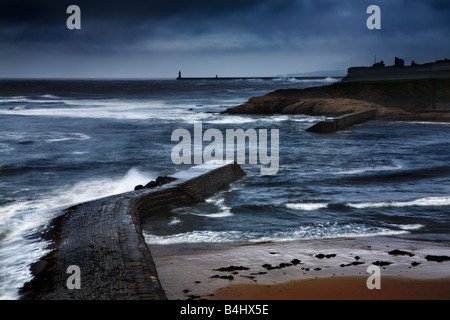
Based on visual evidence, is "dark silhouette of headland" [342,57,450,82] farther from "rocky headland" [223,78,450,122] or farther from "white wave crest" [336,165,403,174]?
"white wave crest" [336,165,403,174]

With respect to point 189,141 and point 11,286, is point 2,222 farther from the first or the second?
point 189,141

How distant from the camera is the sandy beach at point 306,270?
270 inches

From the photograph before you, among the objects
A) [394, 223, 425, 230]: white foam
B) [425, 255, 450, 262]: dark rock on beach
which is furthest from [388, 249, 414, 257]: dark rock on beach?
[394, 223, 425, 230]: white foam

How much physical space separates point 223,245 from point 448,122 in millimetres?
32220

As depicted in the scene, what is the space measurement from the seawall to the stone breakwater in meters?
20.2

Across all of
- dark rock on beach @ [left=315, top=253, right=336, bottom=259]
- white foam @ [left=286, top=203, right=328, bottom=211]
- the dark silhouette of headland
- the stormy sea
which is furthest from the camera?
the dark silhouette of headland

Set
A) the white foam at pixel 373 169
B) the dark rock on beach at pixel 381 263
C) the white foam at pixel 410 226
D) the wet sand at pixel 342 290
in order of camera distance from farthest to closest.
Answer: the white foam at pixel 373 169
the white foam at pixel 410 226
the dark rock on beach at pixel 381 263
the wet sand at pixel 342 290

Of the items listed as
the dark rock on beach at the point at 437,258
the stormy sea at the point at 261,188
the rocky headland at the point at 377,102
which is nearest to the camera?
the dark rock on beach at the point at 437,258

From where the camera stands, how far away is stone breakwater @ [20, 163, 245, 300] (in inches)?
256

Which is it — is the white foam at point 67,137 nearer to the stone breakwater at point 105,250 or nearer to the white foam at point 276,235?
the stone breakwater at point 105,250

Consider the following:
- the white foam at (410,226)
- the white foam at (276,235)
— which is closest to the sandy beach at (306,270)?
the white foam at (276,235)

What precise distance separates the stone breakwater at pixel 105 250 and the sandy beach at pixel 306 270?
51cm

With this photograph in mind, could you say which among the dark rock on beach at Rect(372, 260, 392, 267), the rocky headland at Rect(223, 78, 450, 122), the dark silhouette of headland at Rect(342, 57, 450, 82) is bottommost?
the dark rock on beach at Rect(372, 260, 392, 267)

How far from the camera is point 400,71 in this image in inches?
2793
